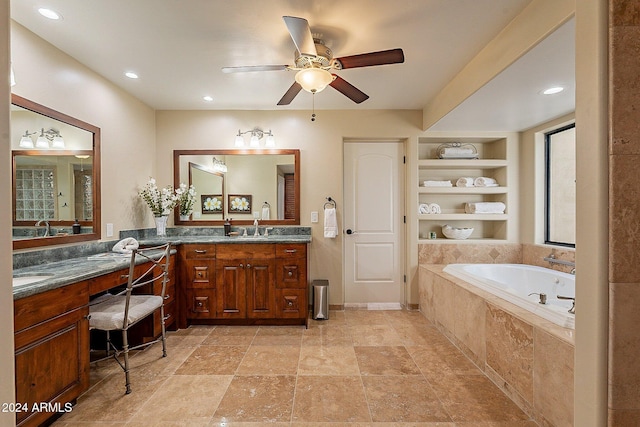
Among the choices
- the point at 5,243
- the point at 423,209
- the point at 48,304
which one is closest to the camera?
the point at 5,243

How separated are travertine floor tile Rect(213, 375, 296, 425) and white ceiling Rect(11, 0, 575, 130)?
248 cm

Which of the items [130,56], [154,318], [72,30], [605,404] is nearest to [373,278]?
[154,318]

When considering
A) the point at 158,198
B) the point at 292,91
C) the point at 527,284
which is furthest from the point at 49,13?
the point at 527,284

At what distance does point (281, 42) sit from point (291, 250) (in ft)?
6.22

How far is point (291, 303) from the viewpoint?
3.13m

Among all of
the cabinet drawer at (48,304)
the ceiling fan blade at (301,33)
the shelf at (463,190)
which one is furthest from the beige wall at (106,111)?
the shelf at (463,190)

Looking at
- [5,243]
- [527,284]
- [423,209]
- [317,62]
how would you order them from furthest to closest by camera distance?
[423,209] → [527,284] → [317,62] → [5,243]

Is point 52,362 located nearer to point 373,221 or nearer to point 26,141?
point 26,141

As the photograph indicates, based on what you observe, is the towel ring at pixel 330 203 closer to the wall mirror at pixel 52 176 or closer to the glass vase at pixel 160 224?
the glass vase at pixel 160 224

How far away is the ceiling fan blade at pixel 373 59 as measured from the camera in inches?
73.0

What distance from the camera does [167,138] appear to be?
12.0 ft

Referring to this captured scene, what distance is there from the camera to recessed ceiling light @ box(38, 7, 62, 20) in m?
1.85

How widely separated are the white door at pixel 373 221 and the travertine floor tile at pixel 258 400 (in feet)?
6.02

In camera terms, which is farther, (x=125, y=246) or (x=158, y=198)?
(x=158, y=198)
